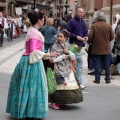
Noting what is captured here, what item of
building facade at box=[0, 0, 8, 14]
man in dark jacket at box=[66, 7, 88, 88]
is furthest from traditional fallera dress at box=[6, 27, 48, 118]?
building facade at box=[0, 0, 8, 14]

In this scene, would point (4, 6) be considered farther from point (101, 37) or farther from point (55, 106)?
point (55, 106)

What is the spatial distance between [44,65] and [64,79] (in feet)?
2.52

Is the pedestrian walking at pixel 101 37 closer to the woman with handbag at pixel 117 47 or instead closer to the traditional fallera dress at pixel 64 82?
the woman with handbag at pixel 117 47

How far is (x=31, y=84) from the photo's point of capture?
20.1ft

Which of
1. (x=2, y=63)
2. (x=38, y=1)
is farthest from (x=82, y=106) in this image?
(x=38, y=1)

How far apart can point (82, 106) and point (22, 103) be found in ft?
6.16

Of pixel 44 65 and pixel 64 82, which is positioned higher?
pixel 44 65

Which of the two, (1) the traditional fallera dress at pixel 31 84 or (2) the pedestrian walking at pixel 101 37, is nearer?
(1) the traditional fallera dress at pixel 31 84

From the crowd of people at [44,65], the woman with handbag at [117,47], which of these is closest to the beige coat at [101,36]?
the crowd of people at [44,65]

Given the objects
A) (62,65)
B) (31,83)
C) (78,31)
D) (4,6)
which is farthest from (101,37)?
(4,6)

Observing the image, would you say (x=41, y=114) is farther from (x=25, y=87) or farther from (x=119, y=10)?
(x=119, y=10)

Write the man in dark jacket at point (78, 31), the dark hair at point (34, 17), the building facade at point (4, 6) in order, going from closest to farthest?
the dark hair at point (34, 17)
the man in dark jacket at point (78, 31)
the building facade at point (4, 6)

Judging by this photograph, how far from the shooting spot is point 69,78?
24.2 ft

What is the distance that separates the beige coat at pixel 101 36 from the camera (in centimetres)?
977
